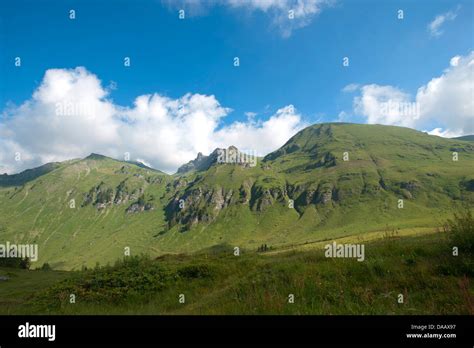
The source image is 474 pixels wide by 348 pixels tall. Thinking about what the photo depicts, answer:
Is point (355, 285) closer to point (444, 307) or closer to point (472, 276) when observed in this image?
point (444, 307)

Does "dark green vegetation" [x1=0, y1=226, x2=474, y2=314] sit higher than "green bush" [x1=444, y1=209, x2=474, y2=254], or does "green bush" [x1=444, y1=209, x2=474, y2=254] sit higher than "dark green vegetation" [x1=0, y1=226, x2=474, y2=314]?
"green bush" [x1=444, y1=209, x2=474, y2=254]

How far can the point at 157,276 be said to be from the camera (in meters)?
20.5
